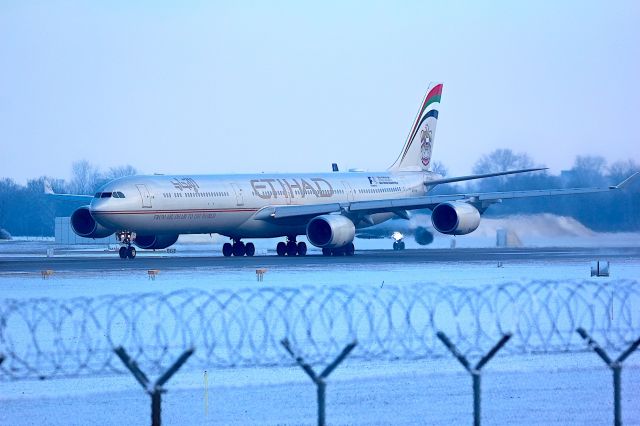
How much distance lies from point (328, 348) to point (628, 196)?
38970mm

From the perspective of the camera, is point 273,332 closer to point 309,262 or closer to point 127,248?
point 309,262

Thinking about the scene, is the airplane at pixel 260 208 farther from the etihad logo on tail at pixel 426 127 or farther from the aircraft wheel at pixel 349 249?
the etihad logo on tail at pixel 426 127

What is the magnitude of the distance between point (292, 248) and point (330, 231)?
4.96m

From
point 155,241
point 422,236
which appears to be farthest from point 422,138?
point 155,241

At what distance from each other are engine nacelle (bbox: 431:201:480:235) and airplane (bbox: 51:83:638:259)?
4 centimetres

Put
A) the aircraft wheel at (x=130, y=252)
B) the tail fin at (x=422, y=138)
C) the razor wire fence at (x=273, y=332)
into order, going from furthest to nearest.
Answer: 1. the tail fin at (x=422, y=138)
2. the aircraft wheel at (x=130, y=252)
3. the razor wire fence at (x=273, y=332)

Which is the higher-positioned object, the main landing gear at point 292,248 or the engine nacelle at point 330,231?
the engine nacelle at point 330,231

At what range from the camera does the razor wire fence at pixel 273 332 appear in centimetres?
1736

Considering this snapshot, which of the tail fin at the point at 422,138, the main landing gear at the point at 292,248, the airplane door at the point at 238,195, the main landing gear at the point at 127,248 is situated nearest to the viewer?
the main landing gear at the point at 127,248

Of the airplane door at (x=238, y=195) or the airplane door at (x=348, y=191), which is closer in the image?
the airplane door at (x=238, y=195)

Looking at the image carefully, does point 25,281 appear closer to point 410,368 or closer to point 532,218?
point 410,368

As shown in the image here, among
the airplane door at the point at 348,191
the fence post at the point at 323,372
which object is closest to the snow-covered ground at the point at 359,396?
the fence post at the point at 323,372

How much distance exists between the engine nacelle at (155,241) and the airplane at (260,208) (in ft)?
0.13

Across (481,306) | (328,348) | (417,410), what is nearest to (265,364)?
(328,348)
